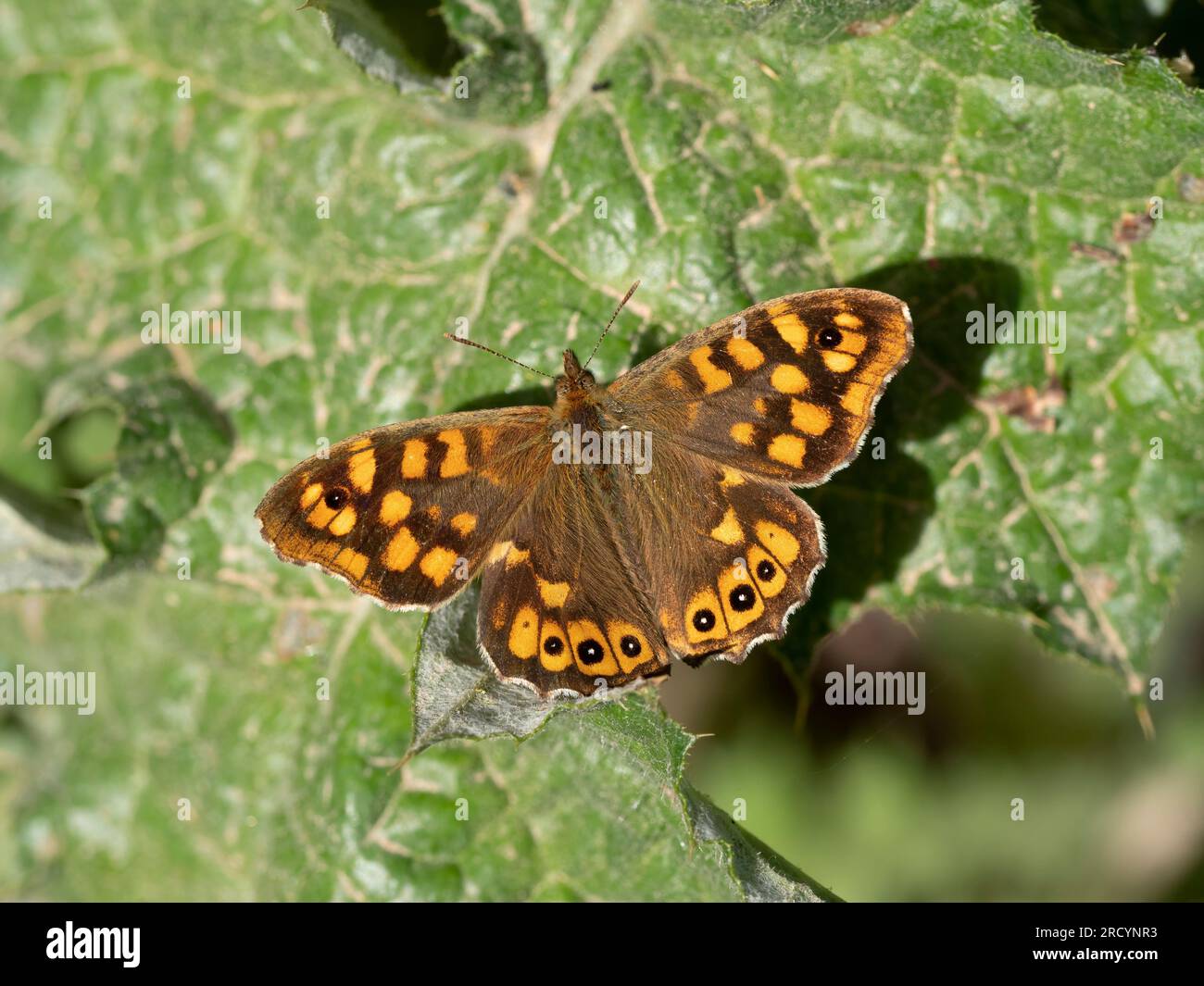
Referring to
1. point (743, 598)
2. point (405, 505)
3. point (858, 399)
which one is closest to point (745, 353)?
point (858, 399)

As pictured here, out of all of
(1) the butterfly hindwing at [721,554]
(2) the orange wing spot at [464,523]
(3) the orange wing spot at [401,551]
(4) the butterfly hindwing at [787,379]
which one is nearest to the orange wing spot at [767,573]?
(1) the butterfly hindwing at [721,554]

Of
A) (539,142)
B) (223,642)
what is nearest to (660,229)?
(539,142)

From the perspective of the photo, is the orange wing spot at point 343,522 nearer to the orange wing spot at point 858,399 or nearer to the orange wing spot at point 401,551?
the orange wing spot at point 401,551

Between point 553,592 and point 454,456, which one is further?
point 454,456

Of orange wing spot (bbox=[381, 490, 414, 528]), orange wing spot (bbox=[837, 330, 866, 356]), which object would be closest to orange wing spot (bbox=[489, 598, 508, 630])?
orange wing spot (bbox=[381, 490, 414, 528])

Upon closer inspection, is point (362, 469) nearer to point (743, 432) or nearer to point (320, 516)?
point (320, 516)

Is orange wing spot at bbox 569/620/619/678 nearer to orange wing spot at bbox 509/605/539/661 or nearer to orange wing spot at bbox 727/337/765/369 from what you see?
orange wing spot at bbox 509/605/539/661
